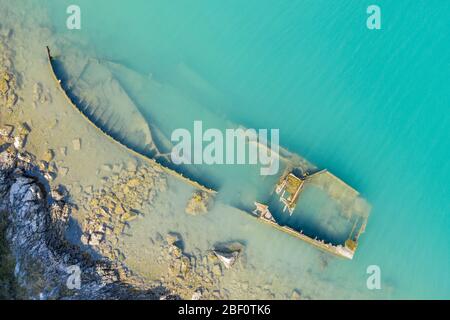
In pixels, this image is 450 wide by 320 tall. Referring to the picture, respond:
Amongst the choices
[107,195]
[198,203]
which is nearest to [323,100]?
[198,203]

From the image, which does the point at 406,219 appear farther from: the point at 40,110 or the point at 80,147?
the point at 40,110

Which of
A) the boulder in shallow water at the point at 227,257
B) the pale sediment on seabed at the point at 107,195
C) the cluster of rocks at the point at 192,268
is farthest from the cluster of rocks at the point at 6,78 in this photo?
the boulder in shallow water at the point at 227,257

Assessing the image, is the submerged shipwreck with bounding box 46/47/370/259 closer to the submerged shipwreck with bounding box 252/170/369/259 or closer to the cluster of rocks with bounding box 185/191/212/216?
the submerged shipwreck with bounding box 252/170/369/259

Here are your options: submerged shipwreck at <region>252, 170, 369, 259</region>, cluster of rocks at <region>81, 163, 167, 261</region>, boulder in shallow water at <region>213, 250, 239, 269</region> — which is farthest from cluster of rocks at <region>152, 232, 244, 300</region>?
submerged shipwreck at <region>252, 170, 369, 259</region>

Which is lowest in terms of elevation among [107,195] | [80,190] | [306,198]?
[306,198]

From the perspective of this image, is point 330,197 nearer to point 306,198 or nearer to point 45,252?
point 306,198

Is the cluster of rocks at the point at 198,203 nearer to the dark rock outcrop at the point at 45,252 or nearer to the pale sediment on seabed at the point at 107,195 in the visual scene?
the pale sediment on seabed at the point at 107,195
